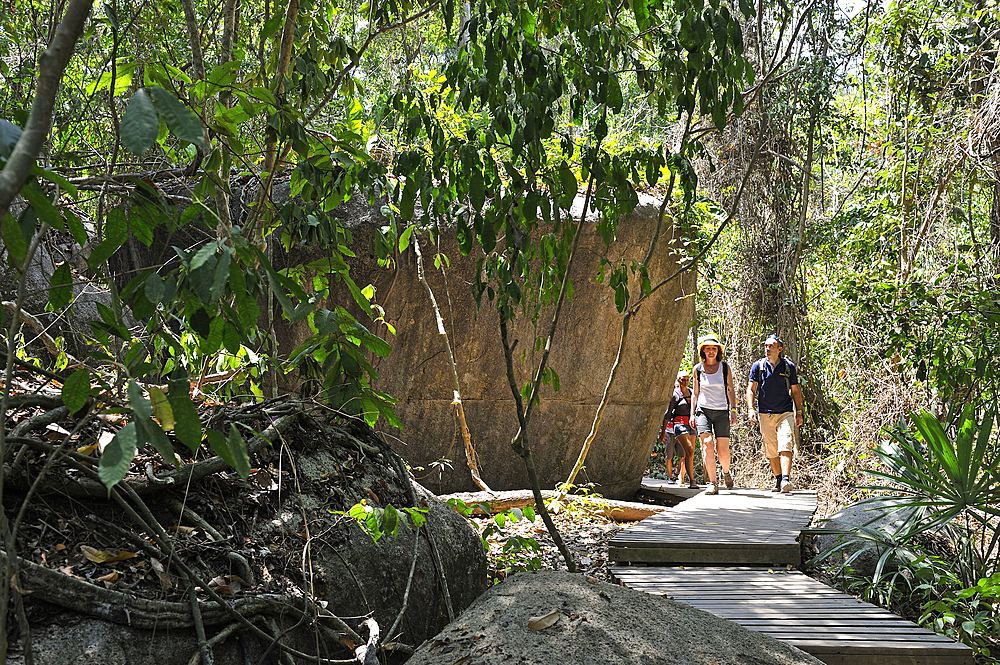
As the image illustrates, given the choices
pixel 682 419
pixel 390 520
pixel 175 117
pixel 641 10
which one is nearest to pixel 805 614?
pixel 390 520

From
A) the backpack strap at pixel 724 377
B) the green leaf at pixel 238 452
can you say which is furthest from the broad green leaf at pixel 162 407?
the backpack strap at pixel 724 377

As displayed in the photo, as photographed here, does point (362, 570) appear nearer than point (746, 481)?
Yes

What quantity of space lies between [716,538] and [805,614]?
157cm

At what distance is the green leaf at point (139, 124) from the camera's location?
1.19 meters

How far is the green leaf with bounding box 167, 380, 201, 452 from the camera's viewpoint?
1401 millimetres

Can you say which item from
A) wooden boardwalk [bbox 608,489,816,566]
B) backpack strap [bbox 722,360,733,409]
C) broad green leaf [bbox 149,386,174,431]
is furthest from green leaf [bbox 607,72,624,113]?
backpack strap [bbox 722,360,733,409]

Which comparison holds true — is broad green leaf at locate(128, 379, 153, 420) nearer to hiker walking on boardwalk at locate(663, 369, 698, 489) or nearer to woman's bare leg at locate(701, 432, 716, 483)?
woman's bare leg at locate(701, 432, 716, 483)

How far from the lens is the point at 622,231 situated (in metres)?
→ 7.95

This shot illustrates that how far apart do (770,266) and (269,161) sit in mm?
9220

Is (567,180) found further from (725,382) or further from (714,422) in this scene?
(714,422)

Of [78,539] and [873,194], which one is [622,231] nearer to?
[873,194]

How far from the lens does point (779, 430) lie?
26.2ft

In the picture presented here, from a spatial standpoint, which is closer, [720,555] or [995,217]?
[720,555]

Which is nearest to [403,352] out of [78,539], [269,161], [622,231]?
[622,231]
